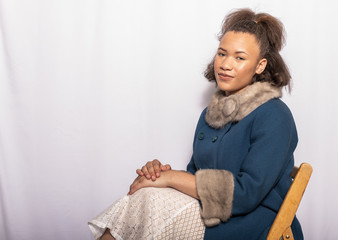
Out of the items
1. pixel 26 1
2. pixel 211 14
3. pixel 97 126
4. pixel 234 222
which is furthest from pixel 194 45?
pixel 234 222

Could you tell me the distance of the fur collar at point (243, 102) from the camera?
159 cm

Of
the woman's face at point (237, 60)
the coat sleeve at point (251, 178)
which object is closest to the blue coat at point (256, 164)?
the coat sleeve at point (251, 178)

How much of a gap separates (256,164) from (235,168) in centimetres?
17

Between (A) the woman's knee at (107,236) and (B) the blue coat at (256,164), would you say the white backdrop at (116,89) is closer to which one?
(B) the blue coat at (256,164)

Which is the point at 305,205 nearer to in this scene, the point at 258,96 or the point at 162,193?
the point at 258,96

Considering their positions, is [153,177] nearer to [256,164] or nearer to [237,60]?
[256,164]

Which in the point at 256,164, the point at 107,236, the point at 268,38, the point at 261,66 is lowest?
the point at 107,236

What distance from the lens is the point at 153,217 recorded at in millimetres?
1386

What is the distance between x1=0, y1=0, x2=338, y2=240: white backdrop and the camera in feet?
7.63

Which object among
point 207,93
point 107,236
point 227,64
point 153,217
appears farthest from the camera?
point 207,93

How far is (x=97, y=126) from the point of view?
2436mm

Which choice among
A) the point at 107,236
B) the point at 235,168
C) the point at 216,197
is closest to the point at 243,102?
the point at 235,168

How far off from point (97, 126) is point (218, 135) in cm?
98

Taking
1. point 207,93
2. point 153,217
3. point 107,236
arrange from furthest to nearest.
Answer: point 207,93 → point 107,236 → point 153,217
